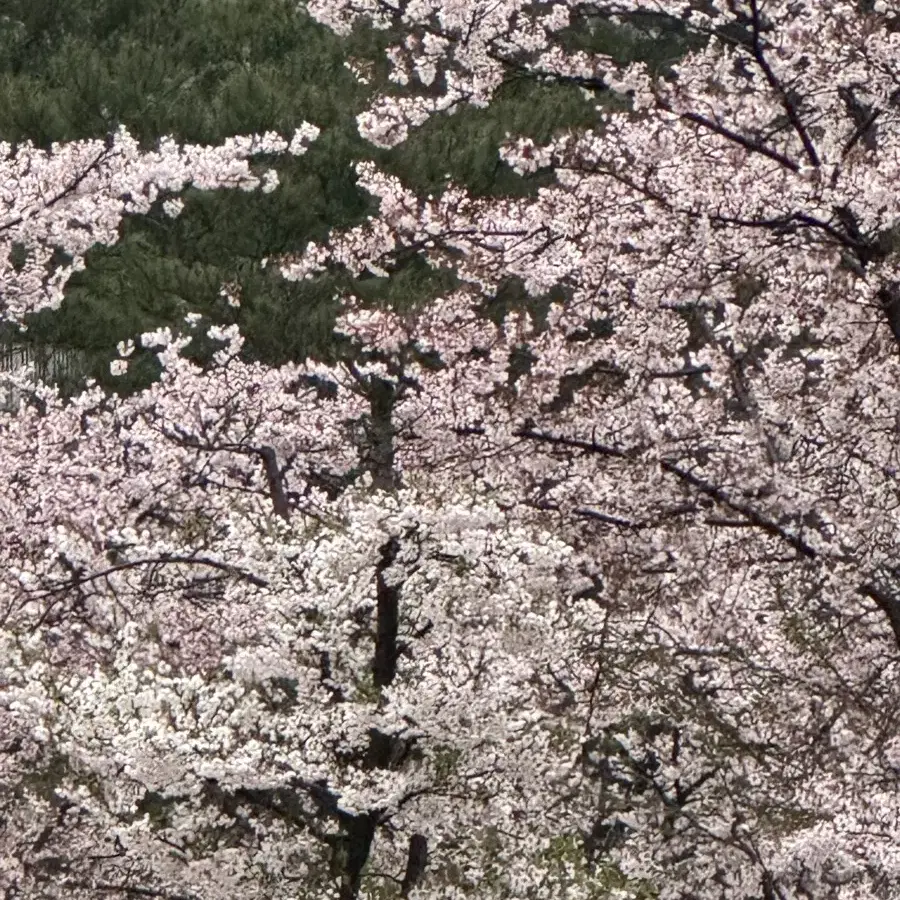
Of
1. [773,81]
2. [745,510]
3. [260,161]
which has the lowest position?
[745,510]

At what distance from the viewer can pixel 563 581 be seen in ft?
34.3

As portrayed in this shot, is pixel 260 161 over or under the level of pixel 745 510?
over

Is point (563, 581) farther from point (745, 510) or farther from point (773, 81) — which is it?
point (773, 81)

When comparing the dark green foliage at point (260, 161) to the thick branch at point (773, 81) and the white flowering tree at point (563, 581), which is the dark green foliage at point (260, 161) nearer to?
the white flowering tree at point (563, 581)

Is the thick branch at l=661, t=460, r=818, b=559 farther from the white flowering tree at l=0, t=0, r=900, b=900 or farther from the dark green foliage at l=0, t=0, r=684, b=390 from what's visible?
the dark green foliage at l=0, t=0, r=684, b=390

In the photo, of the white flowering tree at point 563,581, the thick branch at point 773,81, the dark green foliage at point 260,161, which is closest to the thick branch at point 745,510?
the white flowering tree at point 563,581

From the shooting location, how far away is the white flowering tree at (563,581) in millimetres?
8312

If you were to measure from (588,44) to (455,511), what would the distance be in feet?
39.6

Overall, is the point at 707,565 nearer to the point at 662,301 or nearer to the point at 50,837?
the point at 662,301

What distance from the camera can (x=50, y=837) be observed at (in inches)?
411

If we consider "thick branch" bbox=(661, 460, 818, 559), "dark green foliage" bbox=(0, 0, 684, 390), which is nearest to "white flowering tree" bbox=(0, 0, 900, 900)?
"thick branch" bbox=(661, 460, 818, 559)

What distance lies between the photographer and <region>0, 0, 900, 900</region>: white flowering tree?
8312 mm

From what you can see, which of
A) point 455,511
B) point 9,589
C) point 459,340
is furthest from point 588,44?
point 455,511

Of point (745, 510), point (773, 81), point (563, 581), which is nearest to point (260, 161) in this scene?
point (563, 581)
